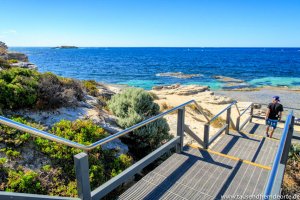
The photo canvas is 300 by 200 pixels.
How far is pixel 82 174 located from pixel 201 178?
7.02 feet

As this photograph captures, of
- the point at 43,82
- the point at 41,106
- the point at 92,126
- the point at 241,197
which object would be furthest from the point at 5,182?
the point at 241,197

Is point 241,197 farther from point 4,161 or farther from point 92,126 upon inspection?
point 4,161

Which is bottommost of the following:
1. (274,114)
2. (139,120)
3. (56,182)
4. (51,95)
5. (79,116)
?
(56,182)

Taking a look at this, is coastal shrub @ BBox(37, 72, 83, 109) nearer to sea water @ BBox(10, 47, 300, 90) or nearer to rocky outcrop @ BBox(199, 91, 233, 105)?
rocky outcrop @ BBox(199, 91, 233, 105)

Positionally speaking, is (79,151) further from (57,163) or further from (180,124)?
(180,124)

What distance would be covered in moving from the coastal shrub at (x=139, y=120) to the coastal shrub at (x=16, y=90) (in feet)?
6.94

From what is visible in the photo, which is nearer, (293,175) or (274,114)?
(293,175)

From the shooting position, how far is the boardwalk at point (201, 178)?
3219 millimetres

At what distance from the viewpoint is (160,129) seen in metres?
5.55

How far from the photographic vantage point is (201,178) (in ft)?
11.9

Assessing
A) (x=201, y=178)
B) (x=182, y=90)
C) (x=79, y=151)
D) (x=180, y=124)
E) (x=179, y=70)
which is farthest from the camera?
(x=179, y=70)

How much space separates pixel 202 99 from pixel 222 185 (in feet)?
52.2

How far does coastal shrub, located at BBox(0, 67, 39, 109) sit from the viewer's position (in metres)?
4.53

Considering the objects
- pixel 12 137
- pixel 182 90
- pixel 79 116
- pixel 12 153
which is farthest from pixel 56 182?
pixel 182 90
